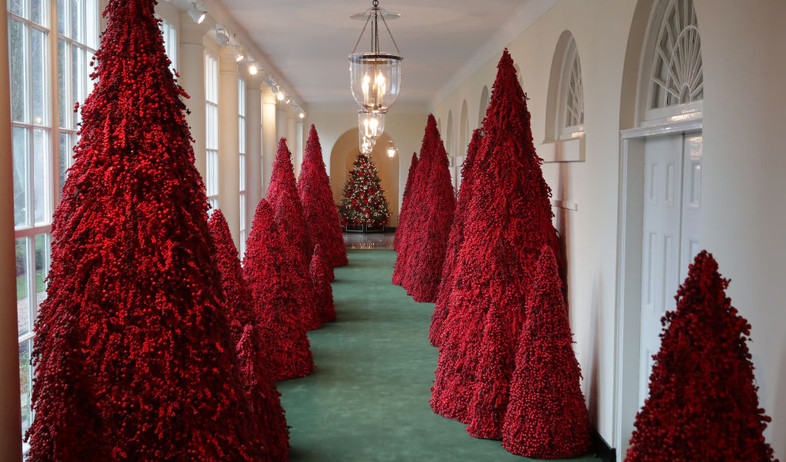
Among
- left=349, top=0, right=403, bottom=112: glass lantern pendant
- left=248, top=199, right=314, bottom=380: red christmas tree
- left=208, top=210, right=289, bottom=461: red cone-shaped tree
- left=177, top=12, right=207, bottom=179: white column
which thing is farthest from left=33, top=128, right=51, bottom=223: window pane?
left=177, top=12, right=207, bottom=179: white column

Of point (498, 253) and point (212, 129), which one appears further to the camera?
point (212, 129)

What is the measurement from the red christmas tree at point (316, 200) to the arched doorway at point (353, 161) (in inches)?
449

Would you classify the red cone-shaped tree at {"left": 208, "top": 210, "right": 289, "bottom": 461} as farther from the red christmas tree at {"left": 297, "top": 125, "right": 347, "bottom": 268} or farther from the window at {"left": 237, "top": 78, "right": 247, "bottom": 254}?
the window at {"left": 237, "top": 78, "right": 247, "bottom": 254}

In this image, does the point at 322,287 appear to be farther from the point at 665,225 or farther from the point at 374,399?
the point at 665,225

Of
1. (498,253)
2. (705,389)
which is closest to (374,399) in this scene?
(498,253)

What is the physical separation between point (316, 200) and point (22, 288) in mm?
8834

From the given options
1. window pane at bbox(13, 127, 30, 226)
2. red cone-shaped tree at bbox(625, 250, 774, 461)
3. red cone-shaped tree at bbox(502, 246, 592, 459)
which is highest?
window pane at bbox(13, 127, 30, 226)

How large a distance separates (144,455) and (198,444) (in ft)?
0.71

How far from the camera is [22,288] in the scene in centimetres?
429

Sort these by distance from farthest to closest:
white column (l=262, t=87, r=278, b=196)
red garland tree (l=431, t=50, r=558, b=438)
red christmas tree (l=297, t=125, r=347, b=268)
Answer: white column (l=262, t=87, r=278, b=196) → red christmas tree (l=297, t=125, r=347, b=268) → red garland tree (l=431, t=50, r=558, b=438)

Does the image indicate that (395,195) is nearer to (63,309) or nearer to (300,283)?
(300,283)

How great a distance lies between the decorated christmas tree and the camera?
77.5 ft

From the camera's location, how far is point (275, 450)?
4.44 metres

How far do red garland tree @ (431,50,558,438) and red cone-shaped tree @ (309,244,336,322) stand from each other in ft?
11.9
